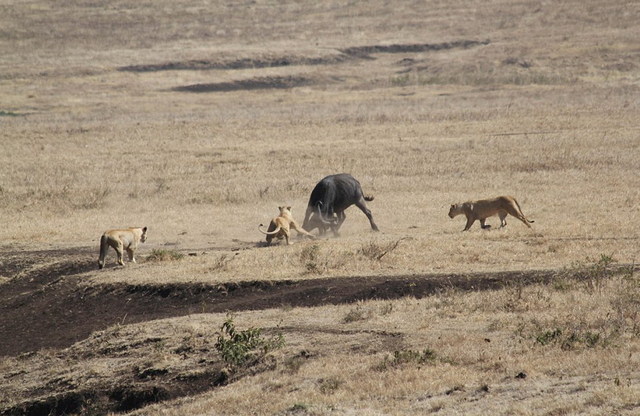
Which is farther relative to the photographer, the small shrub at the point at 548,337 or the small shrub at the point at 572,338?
the small shrub at the point at 548,337

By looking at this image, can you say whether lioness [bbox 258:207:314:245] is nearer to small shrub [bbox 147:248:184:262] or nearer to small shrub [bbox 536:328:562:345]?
small shrub [bbox 147:248:184:262]

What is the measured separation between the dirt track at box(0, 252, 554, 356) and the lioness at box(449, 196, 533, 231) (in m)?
4.46

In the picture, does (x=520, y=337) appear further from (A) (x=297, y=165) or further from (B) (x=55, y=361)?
(A) (x=297, y=165)

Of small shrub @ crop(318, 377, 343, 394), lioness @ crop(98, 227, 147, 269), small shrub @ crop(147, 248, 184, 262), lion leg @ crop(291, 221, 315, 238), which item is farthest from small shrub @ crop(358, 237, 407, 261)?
small shrub @ crop(318, 377, 343, 394)

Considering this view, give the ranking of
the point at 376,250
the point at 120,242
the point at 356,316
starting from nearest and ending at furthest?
the point at 356,316 < the point at 376,250 < the point at 120,242

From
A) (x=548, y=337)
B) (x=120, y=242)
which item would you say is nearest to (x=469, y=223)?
(x=120, y=242)

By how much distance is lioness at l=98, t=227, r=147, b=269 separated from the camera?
17734 mm

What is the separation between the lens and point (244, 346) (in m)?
12.3

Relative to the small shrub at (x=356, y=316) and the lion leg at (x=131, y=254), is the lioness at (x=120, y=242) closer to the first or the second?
the lion leg at (x=131, y=254)

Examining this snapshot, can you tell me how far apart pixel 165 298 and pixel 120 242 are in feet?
7.53

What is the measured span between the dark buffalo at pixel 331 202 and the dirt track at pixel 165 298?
520 cm

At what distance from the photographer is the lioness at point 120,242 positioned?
1773 cm

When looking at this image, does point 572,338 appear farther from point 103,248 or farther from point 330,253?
point 103,248

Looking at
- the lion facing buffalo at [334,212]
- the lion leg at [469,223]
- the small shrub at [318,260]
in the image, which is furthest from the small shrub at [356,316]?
the lion leg at [469,223]
